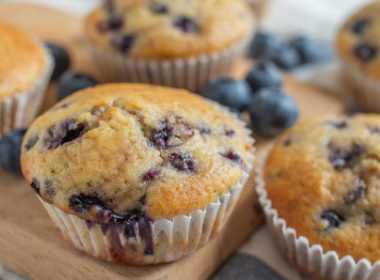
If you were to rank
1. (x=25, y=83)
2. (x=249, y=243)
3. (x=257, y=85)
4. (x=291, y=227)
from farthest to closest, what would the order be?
1. (x=257, y=85)
2. (x=25, y=83)
3. (x=249, y=243)
4. (x=291, y=227)

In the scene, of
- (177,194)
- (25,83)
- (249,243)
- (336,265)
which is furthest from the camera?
(25,83)

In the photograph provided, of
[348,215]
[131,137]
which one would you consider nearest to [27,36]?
[131,137]

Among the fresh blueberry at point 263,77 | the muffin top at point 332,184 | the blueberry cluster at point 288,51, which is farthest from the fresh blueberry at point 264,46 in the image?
the muffin top at point 332,184

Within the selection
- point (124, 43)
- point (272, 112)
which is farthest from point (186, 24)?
point (272, 112)

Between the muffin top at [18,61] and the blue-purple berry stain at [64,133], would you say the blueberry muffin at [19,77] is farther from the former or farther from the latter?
the blue-purple berry stain at [64,133]

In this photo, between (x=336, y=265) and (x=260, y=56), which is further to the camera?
(x=260, y=56)

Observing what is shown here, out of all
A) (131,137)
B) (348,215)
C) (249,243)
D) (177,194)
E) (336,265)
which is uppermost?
(131,137)

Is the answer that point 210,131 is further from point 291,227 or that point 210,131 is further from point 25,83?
point 25,83

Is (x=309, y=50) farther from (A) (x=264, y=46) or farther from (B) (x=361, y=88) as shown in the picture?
(B) (x=361, y=88)
